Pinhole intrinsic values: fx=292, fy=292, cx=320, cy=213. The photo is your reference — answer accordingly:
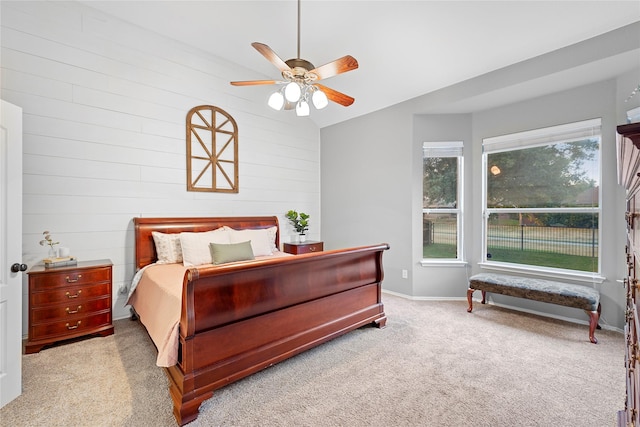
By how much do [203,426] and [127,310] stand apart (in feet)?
7.58

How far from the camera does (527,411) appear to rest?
6.11ft

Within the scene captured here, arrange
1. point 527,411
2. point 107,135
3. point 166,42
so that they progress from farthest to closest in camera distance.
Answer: point 166,42 < point 107,135 < point 527,411

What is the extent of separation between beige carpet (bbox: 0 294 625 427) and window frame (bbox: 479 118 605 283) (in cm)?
72

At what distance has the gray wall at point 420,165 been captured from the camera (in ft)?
10.1

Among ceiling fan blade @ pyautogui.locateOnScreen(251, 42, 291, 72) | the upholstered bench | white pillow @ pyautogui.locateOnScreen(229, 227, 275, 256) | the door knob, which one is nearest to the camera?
the door knob

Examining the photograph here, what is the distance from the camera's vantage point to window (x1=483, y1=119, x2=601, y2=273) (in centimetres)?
333

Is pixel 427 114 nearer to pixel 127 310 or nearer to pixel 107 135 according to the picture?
pixel 107 135

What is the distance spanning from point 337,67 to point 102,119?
272 centimetres

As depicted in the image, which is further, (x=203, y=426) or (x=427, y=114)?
(x=427, y=114)

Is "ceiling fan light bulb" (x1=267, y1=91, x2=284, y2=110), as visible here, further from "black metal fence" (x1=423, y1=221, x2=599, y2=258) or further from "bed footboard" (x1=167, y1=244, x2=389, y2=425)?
"black metal fence" (x1=423, y1=221, x2=599, y2=258)

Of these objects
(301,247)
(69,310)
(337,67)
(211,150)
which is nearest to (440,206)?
(301,247)

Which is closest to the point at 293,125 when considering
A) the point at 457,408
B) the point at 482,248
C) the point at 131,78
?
the point at 131,78

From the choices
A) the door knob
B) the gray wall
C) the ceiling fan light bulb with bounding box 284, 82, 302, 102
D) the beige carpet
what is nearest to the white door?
the door knob

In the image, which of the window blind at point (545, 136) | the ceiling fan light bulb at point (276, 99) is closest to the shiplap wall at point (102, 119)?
the ceiling fan light bulb at point (276, 99)
